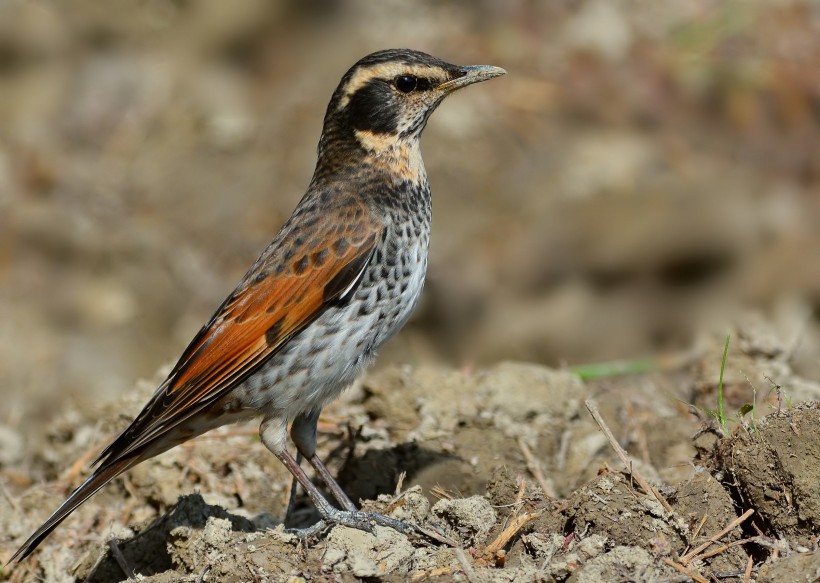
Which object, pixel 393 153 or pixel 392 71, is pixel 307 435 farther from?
pixel 392 71

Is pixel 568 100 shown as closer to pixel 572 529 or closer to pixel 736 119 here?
pixel 736 119

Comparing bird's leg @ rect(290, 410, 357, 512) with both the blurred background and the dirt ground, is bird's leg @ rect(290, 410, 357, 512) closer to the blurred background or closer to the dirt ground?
the dirt ground

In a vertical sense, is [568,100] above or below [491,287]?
above

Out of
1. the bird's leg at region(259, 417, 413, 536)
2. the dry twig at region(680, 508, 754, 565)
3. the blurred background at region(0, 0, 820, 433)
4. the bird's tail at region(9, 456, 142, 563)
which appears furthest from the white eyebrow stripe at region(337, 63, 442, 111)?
the blurred background at region(0, 0, 820, 433)

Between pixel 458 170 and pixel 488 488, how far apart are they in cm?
626

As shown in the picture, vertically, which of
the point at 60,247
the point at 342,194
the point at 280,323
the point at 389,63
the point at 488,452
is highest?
the point at 60,247

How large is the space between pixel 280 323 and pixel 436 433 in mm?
1255

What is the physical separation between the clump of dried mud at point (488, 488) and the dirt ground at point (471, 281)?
0.06 ft

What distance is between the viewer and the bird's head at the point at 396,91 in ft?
21.3

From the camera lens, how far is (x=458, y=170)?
11.4 m

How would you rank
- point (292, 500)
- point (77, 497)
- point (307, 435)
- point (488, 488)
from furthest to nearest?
point (307, 435), point (292, 500), point (77, 497), point (488, 488)

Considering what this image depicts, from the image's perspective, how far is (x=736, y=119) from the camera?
11.9 meters

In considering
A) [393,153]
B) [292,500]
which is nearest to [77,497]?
[292,500]

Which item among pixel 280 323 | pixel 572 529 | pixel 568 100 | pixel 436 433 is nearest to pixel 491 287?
pixel 568 100
